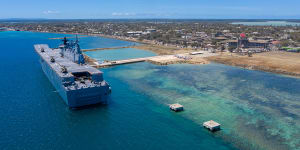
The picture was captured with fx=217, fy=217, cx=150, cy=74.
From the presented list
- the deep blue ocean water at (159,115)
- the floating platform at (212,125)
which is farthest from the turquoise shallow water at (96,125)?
the floating platform at (212,125)

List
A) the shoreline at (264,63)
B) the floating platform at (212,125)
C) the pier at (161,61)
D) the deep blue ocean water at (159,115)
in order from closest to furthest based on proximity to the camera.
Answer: the deep blue ocean water at (159,115), the floating platform at (212,125), the shoreline at (264,63), the pier at (161,61)

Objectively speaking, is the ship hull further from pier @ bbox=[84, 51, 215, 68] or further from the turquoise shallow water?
pier @ bbox=[84, 51, 215, 68]

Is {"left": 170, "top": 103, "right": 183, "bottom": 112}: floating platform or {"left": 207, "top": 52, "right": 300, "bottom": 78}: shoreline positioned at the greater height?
{"left": 207, "top": 52, "right": 300, "bottom": 78}: shoreline

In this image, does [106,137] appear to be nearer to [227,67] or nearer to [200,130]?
[200,130]

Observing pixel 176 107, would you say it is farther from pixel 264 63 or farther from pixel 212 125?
pixel 264 63

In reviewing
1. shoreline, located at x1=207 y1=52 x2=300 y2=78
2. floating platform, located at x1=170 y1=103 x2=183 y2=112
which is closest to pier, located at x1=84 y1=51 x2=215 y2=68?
shoreline, located at x1=207 y1=52 x2=300 y2=78

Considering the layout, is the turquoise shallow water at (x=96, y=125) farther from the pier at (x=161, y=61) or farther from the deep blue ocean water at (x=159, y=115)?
the pier at (x=161, y=61)

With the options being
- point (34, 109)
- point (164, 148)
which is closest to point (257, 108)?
point (164, 148)

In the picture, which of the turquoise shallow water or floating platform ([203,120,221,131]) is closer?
the turquoise shallow water
